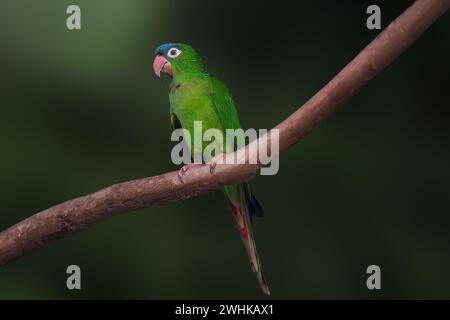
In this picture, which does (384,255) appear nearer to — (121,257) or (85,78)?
(121,257)

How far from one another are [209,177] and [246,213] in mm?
748

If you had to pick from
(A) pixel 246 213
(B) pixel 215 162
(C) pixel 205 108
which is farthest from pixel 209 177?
(C) pixel 205 108

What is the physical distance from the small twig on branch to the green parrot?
62cm

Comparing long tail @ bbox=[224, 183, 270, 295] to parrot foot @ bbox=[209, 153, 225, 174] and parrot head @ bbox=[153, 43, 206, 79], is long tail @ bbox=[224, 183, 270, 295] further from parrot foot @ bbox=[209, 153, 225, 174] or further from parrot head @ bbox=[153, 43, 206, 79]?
parrot head @ bbox=[153, 43, 206, 79]

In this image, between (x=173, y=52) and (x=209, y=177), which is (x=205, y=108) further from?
(x=209, y=177)

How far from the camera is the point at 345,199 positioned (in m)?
4.68

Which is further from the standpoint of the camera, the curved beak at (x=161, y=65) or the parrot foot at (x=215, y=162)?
the curved beak at (x=161, y=65)

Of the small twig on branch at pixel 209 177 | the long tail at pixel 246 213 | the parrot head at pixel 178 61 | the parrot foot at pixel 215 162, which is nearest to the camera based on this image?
the small twig on branch at pixel 209 177

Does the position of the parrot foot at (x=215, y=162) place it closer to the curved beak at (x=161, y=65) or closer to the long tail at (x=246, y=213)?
the long tail at (x=246, y=213)

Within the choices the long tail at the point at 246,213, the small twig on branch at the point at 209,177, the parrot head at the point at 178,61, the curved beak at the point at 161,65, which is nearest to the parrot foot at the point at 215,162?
the small twig on branch at the point at 209,177

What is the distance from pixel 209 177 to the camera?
309 cm

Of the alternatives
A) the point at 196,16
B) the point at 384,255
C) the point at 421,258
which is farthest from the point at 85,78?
the point at 421,258

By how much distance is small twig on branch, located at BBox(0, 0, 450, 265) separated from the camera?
2695mm

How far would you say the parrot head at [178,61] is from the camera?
3.92 meters
